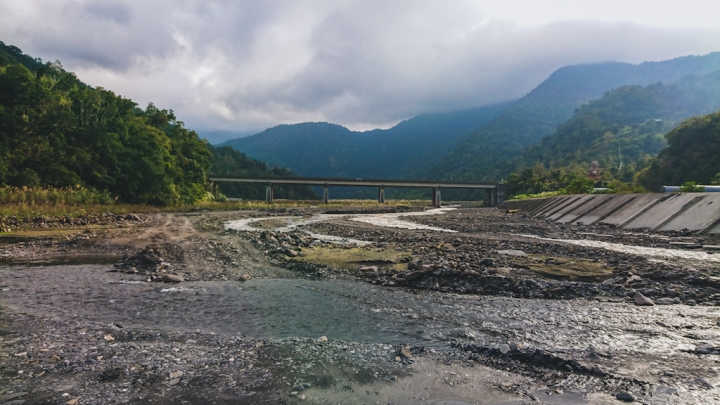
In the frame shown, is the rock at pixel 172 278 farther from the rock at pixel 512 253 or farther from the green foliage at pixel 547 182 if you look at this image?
the green foliage at pixel 547 182

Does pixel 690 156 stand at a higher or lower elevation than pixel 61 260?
higher

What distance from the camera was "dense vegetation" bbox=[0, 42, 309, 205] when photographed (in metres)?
38.7

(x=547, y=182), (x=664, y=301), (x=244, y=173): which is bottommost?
(x=664, y=301)

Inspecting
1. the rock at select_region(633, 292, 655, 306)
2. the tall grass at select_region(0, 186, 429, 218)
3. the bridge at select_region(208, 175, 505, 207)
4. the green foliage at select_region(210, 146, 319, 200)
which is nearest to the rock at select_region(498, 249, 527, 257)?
the rock at select_region(633, 292, 655, 306)

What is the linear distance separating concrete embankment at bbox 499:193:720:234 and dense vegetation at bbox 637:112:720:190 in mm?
36858

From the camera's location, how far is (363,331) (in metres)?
7.98

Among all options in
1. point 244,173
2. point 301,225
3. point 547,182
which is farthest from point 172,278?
point 244,173

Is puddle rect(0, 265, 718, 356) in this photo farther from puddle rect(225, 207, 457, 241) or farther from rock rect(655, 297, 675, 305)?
puddle rect(225, 207, 457, 241)

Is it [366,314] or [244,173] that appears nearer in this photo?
[366,314]

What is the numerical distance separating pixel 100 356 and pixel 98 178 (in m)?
50.9

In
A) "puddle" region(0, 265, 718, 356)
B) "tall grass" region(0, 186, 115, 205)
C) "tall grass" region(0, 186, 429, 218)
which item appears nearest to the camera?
"puddle" region(0, 265, 718, 356)

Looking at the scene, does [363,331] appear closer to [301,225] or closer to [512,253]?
[512,253]

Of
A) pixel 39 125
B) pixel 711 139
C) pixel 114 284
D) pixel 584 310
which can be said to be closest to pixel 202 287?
pixel 114 284

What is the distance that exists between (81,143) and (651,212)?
6264 centimetres
